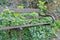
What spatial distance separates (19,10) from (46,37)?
3.08ft

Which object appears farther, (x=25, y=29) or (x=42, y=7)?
(x=42, y=7)

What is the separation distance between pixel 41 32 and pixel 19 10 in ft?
2.62

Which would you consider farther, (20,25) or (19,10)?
(19,10)

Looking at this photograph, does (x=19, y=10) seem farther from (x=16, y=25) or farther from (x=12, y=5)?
(x=12, y=5)

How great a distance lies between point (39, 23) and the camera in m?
5.28

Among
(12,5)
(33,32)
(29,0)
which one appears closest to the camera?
(33,32)

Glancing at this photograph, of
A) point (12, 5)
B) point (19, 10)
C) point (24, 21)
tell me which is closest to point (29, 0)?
point (12, 5)

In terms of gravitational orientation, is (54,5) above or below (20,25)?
below

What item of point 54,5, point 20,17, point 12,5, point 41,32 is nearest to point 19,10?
point 20,17

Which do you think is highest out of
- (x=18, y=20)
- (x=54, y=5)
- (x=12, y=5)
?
(x=18, y=20)

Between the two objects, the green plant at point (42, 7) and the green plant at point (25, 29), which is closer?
the green plant at point (25, 29)

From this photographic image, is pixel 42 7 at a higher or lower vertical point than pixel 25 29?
higher

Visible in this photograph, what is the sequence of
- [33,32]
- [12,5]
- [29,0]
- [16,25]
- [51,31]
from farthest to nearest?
[29,0] → [12,5] → [51,31] → [33,32] → [16,25]

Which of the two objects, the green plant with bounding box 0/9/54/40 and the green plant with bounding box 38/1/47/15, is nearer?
the green plant with bounding box 0/9/54/40
